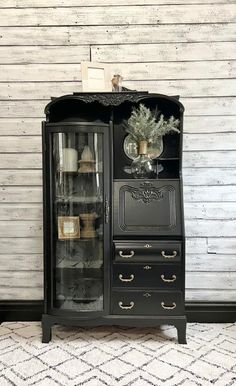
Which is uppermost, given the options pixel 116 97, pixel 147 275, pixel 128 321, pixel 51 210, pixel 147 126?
pixel 116 97

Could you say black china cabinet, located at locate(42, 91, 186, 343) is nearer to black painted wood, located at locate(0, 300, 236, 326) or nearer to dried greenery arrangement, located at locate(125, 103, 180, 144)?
dried greenery arrangement, located at locate(125, 103, 180, 144)

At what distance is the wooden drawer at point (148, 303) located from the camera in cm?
223

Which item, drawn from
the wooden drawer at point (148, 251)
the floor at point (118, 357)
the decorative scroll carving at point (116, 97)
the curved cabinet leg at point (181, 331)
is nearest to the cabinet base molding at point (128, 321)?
the curved cabinet leg at point (181, 331)

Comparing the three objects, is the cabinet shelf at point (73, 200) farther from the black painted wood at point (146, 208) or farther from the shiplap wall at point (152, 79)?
the shiplap wall at point (152, 79)

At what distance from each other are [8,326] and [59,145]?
1.45m

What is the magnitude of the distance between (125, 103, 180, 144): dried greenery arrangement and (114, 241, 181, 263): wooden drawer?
2.36 ft

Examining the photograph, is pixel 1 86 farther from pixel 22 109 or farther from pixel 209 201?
pixel 209 201

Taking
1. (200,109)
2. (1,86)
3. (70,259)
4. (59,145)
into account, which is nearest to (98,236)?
(70,259)

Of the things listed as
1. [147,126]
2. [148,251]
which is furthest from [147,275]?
[147,126]

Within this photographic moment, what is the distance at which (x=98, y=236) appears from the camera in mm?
2283

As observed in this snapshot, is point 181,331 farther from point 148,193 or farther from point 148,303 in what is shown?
point 148,193

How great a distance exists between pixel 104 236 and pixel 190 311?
3.30 feet

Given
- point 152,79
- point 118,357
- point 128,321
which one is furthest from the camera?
point 152,79

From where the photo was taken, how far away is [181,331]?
7.37 ft
